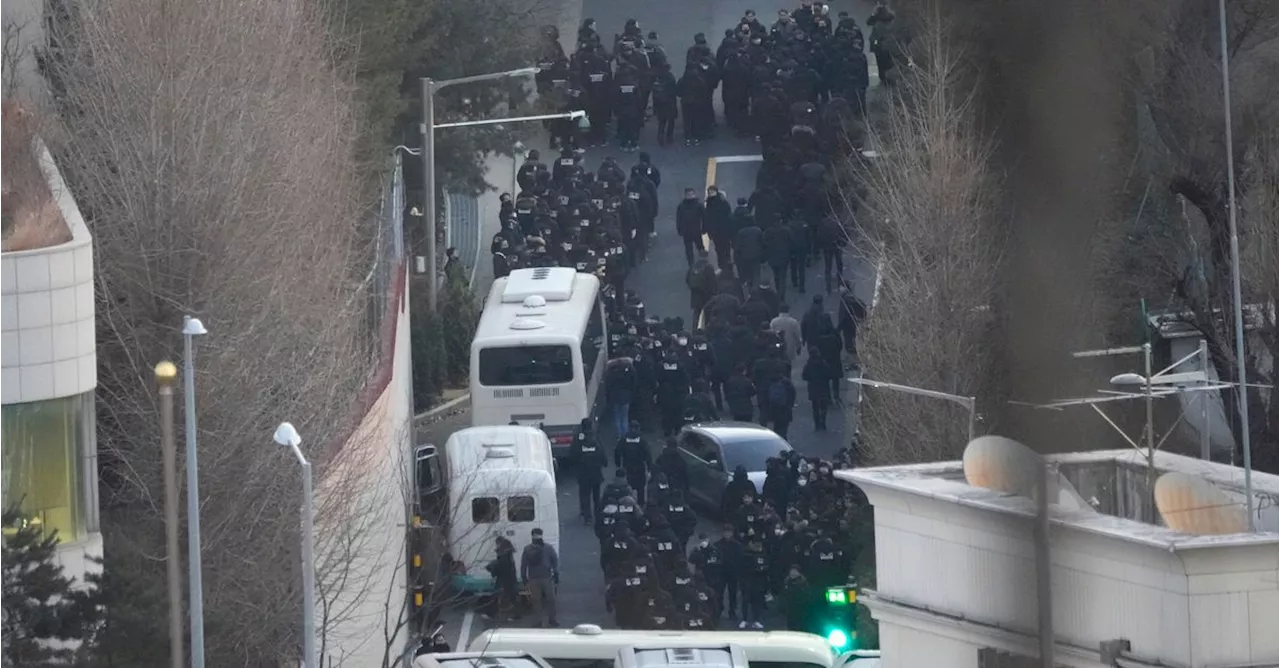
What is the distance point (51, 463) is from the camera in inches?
787

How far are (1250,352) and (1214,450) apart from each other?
4.55 ft

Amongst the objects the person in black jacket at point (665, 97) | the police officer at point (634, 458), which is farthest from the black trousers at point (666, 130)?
the police officer at point (634, 458)

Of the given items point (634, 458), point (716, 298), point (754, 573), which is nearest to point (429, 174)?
point (716, 298)

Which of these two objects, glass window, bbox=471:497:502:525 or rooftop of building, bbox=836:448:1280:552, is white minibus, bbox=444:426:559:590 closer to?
glass window, bbox=471:497:502:525

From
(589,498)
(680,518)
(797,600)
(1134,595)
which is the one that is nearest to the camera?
(1134,595)

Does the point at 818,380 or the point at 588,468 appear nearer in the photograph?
the point at 588,468

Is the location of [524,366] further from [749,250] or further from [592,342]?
[749,250]

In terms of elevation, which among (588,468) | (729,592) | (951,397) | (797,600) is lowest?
(729,592)

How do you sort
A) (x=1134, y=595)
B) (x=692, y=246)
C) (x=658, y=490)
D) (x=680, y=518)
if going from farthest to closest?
1. (x=692, y=246)
2. (x=658, y=490)
3. (x=680, y=518)
4. (x=1134, y=595)

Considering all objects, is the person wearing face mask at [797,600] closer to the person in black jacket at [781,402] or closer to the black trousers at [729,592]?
the black trousers at [729,592]

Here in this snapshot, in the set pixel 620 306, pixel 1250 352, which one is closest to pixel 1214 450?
pixel 1250 352

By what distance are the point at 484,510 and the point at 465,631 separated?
1.68 metres

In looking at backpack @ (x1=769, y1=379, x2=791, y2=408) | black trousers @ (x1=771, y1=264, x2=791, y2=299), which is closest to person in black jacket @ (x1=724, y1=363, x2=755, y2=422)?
backpack @ (x1=769, y1=379, x2=791, y2=408)

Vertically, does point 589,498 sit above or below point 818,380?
below
